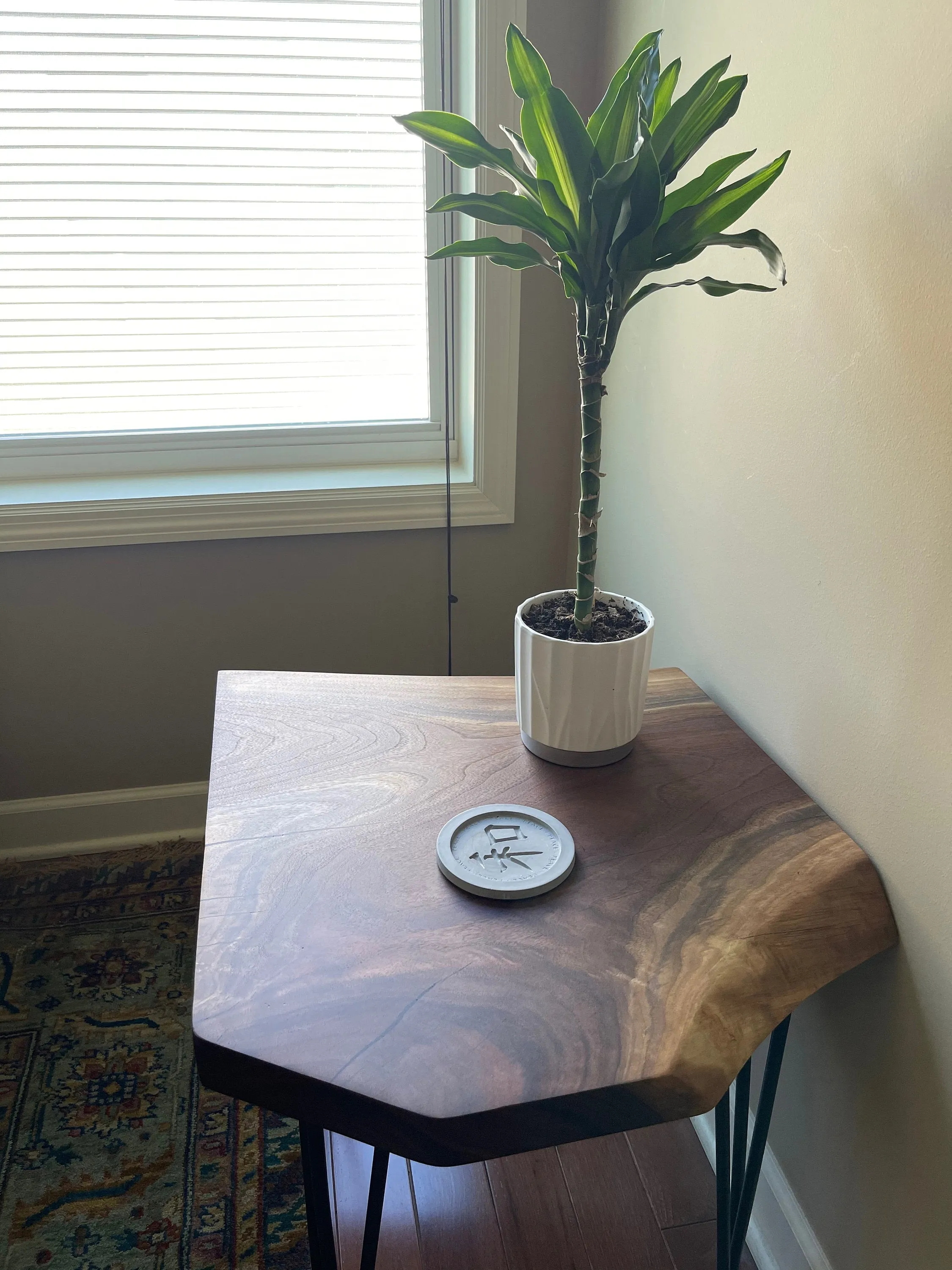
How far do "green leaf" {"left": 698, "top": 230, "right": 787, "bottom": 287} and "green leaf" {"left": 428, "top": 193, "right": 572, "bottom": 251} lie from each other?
0.14 meters

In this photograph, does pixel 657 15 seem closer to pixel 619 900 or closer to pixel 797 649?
pixel 797 649

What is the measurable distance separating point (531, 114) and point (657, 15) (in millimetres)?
592

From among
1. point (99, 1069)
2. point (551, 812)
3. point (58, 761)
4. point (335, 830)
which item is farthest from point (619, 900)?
point (58, 761)

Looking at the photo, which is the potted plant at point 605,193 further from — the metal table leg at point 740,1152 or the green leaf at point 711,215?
the metal table leg at point 740,1152

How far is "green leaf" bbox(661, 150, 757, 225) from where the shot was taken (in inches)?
32.4

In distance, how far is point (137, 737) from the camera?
6.05 ft

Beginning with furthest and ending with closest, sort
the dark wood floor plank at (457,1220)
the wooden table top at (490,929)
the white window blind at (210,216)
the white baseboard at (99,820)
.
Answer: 1. the white baseboard at (99,820)
2. the white window blind at (210,216)
3. the dark wood floor plank at (457,1220)
4. the wooden table top at (490,929)

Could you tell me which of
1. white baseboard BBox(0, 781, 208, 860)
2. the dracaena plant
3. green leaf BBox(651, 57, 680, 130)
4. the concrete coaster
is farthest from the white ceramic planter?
white baseboard BBox(0, 781, 208, 860)

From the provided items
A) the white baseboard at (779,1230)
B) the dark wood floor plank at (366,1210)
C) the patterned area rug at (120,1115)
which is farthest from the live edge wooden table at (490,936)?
the patterned area rug at (120,1115)

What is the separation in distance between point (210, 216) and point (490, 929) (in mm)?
1408

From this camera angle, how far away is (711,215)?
826 mm

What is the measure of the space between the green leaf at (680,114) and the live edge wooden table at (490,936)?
0.64 meters

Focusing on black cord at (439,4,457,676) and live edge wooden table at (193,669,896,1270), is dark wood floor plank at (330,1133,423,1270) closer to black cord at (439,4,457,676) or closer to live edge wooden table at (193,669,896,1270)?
live edge wooden table at (193,669,896,1270)

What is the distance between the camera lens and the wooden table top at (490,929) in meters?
0.67
